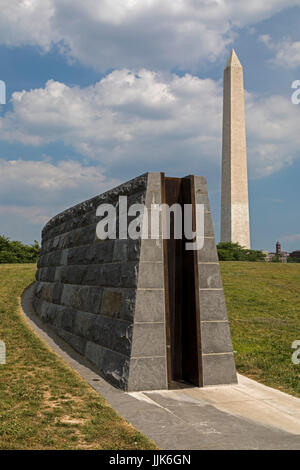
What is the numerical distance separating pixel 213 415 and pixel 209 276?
2504 millimetres

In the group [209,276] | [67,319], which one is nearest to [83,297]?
[67,319]

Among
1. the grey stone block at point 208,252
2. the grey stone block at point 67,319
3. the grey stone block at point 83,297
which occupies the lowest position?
the grey stone block at point 67,319

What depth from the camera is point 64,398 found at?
628 cm

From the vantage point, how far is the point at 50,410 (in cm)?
578

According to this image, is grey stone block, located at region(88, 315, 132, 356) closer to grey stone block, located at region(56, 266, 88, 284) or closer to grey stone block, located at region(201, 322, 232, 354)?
grey stone block, located at region(201, 322, 232, 354)

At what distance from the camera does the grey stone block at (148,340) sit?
22.9 feet

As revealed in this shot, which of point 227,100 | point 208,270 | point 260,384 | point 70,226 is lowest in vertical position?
point 260,384

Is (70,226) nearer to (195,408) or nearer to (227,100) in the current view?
(195,408)

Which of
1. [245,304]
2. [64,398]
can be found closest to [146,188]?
[64,398]

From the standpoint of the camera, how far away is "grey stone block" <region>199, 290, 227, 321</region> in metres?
7.48

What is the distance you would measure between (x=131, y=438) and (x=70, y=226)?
7.66m

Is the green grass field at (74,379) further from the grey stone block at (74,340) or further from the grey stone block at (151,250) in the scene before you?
the grey stone block at (151,250)
